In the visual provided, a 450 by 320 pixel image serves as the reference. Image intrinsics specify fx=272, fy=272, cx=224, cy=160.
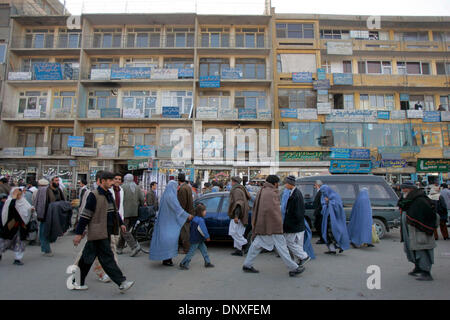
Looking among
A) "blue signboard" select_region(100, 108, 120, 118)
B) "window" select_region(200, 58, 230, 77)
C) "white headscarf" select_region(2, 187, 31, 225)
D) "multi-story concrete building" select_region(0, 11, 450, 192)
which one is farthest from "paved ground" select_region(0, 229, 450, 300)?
"window" select_region(200, 58, 230, 77)

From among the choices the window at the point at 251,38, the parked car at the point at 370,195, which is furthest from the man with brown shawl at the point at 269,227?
the window at the point at 251,38

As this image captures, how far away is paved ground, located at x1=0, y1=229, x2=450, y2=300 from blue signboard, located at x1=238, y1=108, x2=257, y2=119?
54.2 feet

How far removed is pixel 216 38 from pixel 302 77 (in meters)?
8.22

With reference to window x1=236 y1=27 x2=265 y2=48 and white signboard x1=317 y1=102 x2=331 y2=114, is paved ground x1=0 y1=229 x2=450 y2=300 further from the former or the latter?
window x1=236 y1=27 x2=265 y2=48

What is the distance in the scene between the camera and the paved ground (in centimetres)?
393

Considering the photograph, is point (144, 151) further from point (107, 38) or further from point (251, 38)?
point (251, 38)

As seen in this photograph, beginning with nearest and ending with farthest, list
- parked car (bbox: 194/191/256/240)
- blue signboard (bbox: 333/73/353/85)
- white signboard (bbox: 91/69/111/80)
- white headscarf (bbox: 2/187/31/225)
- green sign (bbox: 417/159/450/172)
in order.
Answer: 1. white headscarf (bbox: 2/187/31/225)
2. parked car (bbox: 194/191/256/240)
3. green sign (bbox: 417/159/450/172)
4. blue signboard (bbox: 333/73/353/85)
5. white signboard (bbox: 91/69/111/80)

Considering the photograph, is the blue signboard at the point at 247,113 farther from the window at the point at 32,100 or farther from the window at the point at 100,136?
the window at the point at 32,100

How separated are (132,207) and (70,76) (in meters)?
20.7

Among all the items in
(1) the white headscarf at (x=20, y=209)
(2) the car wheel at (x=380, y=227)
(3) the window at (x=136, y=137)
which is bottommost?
(2) the car wheel at (x=380, y=227)

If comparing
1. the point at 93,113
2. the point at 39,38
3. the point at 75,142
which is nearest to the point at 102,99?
the point at 93,113

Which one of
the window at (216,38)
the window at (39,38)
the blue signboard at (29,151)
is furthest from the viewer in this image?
the window at (39,38)

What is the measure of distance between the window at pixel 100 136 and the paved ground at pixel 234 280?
17519 mm

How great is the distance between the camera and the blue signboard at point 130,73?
2253 centimetres
